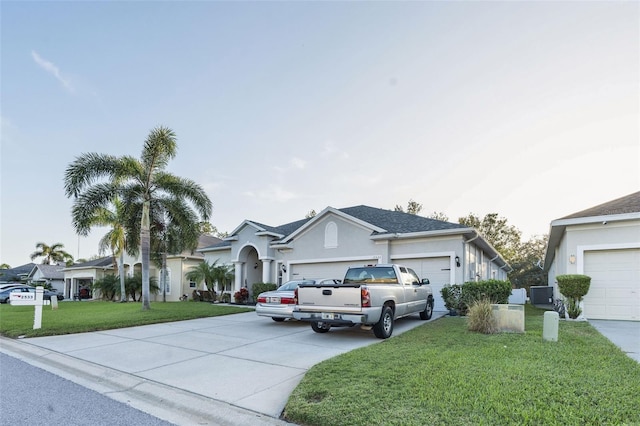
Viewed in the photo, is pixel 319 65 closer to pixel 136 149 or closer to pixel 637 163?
pixel 136 149

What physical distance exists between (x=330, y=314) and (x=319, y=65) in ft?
33.6

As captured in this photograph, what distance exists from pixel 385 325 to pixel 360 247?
840 centimetres

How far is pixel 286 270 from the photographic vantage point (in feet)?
67.1

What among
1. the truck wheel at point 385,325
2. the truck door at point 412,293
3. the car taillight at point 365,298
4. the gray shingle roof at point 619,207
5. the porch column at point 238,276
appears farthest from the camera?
the porch column at point 238,276

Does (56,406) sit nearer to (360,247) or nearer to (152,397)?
(152,397)

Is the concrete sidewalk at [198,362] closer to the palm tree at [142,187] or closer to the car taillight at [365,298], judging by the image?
the car taillight at [365,298]

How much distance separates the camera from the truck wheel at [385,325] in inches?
357

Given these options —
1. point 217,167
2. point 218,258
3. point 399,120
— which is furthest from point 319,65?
point 218,258

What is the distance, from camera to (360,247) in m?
17.6

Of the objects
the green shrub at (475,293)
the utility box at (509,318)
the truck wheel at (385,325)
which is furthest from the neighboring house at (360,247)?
the truck wheel at (385,325)

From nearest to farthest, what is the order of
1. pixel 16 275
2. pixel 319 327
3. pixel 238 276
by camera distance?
pixel 319 327 < pixel 238 276 < pixel 16 275

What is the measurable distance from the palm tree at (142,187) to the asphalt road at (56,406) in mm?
11453

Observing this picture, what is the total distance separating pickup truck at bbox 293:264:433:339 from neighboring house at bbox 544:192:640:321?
6.57 metres

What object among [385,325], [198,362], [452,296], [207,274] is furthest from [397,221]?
[198,362]
